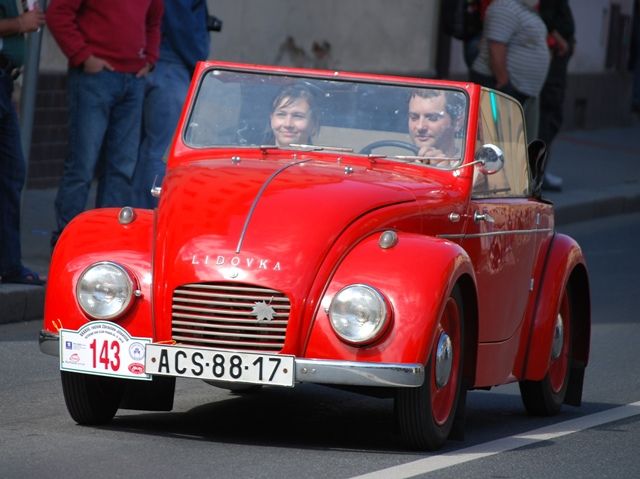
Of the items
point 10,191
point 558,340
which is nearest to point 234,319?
point 558,340

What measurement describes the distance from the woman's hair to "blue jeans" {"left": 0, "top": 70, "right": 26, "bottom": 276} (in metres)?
2.75

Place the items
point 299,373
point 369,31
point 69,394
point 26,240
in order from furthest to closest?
point 369,31 < point 26,240 < point 69,394 < point 299,373

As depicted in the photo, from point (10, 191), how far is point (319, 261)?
13.5 feet

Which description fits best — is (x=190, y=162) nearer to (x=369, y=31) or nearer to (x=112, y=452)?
(x=112, y=452)

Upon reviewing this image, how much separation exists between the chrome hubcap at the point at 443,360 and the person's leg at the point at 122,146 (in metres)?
4.83

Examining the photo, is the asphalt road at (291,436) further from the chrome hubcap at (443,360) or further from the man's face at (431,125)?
the man's face at (431,125)

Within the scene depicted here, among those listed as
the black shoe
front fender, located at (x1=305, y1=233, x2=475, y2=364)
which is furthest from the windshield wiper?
the black shoe

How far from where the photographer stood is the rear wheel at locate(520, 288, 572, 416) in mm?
8062

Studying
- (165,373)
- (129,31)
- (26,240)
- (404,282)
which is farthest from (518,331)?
(26,240)

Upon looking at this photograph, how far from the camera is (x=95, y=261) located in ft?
21.4

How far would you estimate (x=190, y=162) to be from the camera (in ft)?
24.4

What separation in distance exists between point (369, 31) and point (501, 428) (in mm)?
13625

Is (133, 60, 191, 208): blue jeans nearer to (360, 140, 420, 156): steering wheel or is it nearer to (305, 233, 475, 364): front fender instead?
(360, 140, 420, 156): steering wheel

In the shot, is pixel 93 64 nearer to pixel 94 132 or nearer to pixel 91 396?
pixel 94 132
